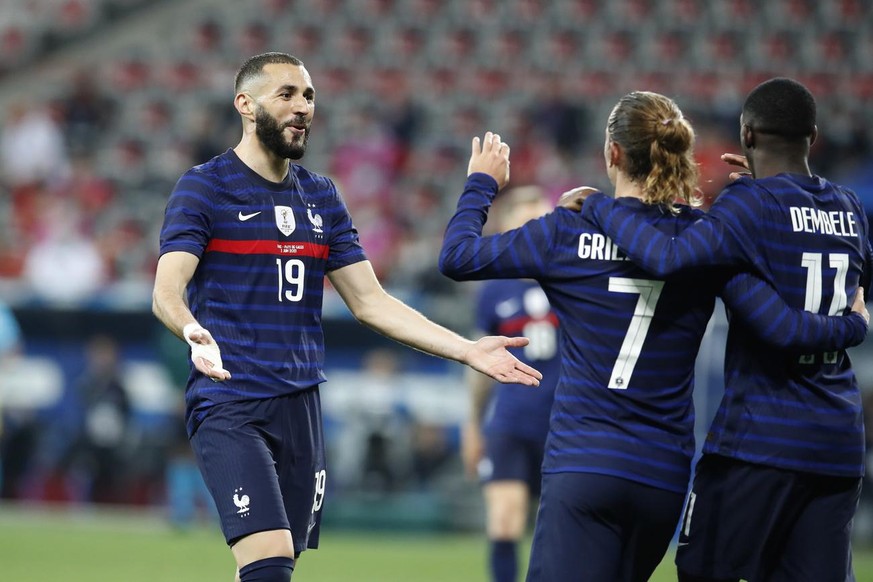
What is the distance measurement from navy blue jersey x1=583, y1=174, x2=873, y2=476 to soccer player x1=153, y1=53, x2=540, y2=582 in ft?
2.39

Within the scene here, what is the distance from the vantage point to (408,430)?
13.5 m

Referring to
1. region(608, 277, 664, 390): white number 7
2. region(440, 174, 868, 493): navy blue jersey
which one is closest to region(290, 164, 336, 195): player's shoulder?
region(440, 174, 868, 493): navy blue jersey

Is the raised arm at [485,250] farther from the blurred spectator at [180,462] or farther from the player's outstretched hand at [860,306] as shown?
the blurred spectator at [180,462]

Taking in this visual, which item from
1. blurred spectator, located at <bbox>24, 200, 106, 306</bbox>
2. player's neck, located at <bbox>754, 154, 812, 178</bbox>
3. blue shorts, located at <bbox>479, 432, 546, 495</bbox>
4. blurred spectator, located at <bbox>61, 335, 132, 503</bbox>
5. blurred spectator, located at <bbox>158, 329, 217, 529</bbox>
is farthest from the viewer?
blurred spectator, located at <bbox>24, 200, 106, 306</bbox>

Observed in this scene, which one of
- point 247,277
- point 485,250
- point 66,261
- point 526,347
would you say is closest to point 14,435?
point 66,261

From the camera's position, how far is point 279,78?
546 centimetres

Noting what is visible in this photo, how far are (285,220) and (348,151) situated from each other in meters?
12.7

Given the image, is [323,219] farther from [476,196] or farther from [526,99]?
[526,99]

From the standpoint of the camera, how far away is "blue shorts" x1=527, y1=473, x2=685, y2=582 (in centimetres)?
443

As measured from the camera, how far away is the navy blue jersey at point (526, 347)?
8125mm

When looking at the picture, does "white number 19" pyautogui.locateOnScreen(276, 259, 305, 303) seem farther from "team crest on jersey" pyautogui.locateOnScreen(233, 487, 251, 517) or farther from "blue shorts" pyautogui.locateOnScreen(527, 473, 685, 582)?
"blue shorts" pyautogui.locateOnScreen(527, 473, 685, 582)

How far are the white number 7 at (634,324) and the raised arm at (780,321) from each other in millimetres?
268

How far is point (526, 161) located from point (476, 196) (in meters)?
12.7

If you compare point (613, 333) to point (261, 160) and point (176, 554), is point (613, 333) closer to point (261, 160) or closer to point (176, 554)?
point (261, 160)
